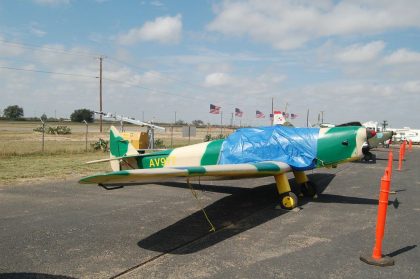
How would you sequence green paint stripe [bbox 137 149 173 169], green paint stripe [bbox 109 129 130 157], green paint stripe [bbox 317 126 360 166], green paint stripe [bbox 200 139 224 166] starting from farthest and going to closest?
green paint stripe [bbox 109 129 130 157]
green paint stripe [bbox 137 149 173 169]
green paint stripe [bbox 200 139 224 166]
green paint stripe [bbox 317 126 360 166]

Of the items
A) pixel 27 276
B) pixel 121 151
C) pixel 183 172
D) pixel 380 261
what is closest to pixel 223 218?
pixel 183 172

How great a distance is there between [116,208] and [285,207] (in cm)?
379

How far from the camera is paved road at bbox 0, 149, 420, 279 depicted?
4672mm

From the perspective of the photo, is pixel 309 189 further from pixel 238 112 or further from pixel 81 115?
pixel 81 115

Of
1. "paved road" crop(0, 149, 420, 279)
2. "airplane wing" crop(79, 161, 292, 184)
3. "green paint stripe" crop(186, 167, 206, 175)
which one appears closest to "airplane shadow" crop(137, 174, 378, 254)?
"paved road" crop(0, 149, 420, 279)

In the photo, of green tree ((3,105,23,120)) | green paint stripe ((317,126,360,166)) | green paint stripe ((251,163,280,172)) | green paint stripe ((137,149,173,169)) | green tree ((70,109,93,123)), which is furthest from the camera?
green tree ((3,105,23,120))

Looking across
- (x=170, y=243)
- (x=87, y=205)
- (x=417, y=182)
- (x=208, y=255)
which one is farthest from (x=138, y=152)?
(x=417, y=182)

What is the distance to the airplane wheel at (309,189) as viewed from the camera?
31.8 ft

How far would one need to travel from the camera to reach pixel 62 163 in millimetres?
16172

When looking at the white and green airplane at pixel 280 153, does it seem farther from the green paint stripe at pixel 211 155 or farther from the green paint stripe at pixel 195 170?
the green paint stripe at pixel 195 170

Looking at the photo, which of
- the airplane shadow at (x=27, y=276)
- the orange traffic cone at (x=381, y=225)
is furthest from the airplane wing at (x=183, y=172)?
the orange traffic cone at (x=381, y=225)

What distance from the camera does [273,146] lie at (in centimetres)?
880

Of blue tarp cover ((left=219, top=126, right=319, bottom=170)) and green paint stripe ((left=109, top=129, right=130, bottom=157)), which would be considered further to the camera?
green paint stripe ((left=109, top=129, right=130, bottom=157))

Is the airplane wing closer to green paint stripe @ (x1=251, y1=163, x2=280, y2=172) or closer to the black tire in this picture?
green paint stripe @ (x1=251, y1=163, x2=280, y2=172)
